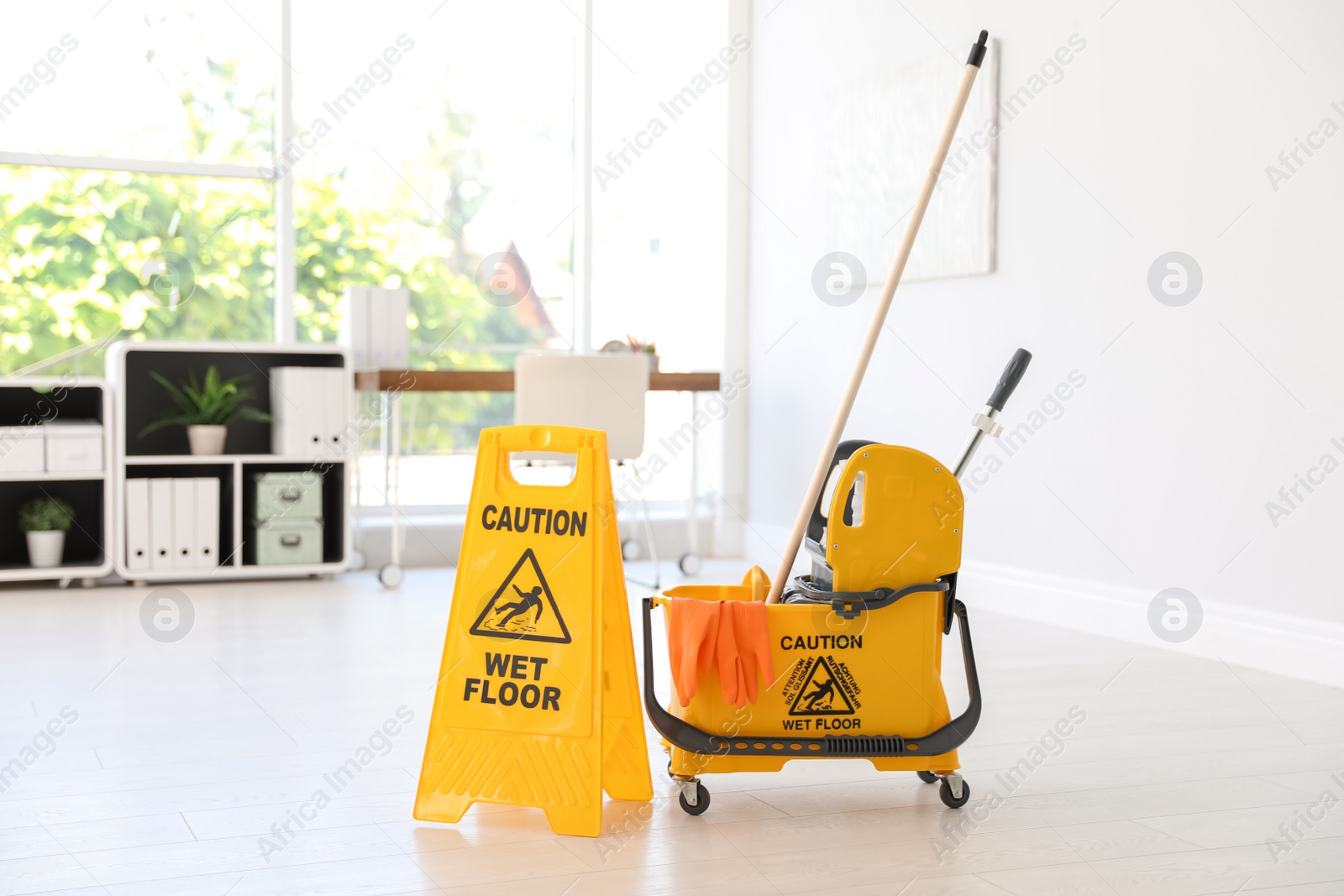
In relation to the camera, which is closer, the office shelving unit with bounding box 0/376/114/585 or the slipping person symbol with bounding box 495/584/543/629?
the slipping person symbol with bounding box 495/584/543/629

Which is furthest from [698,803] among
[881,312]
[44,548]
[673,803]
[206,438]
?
[44,548]

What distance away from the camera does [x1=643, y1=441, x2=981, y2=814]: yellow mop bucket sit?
1825mm

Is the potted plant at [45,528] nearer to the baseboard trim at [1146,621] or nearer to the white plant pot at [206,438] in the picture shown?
→ the white plant pot at [206,438]

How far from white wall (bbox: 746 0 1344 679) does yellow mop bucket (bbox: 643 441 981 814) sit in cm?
141

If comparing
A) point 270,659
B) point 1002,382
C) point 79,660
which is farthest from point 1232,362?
point 79,660

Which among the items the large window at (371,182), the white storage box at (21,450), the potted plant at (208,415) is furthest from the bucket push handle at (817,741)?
the large window at (371,182)

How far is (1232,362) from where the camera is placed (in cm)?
299

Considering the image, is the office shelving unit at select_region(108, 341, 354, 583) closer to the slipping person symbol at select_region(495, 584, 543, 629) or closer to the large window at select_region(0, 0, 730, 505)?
the large window at select_region(0, 0, 730, 505)

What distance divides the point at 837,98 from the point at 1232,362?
1951 mm

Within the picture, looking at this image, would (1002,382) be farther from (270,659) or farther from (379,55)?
(379,55)

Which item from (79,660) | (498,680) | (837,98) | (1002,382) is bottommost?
(79,660)

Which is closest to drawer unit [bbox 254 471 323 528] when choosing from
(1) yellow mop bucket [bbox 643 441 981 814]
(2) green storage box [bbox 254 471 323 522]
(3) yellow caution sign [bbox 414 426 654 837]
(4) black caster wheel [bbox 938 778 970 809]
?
(2) green storage box [bbox 254 471 323 522]

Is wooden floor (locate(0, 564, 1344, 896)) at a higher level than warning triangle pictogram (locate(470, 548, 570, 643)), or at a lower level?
lower

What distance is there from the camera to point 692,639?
179cm
